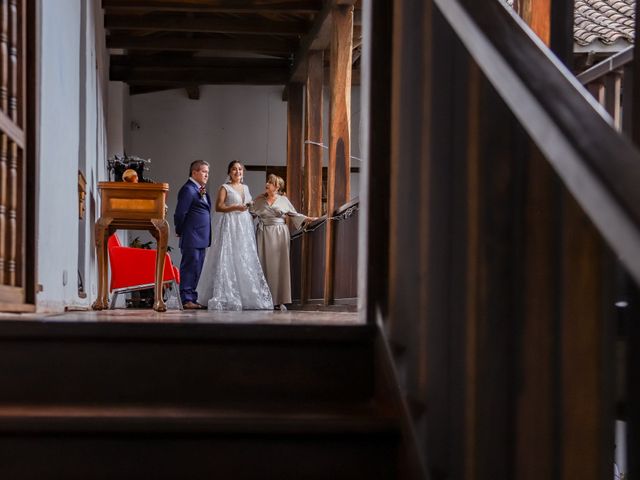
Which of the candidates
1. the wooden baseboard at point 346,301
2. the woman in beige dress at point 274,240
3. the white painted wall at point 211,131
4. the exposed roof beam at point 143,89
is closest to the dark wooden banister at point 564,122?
the wooden baseboard at point 346,301

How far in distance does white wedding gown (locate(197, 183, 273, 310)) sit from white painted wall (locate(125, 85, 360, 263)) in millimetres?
6546

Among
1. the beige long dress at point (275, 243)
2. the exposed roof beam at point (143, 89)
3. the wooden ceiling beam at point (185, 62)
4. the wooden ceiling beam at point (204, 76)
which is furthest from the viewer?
the exposed roof beam at point (143, 89)

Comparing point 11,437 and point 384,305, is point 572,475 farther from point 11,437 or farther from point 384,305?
point 11,437

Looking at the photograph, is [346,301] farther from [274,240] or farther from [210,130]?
[210,130]

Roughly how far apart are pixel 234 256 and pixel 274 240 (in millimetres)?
1631

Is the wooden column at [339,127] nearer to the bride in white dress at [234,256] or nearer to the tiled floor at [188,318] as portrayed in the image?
the bride in white dress at [234,256]

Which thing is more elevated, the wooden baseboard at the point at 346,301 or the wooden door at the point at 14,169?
the wooden door at the point at 14,169

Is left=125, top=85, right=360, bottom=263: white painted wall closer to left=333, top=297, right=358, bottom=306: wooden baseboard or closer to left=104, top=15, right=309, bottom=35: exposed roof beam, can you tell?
left=104, top=15, right=309, bottom=35: exposed roof beam

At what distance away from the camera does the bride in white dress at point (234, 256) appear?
8.30m

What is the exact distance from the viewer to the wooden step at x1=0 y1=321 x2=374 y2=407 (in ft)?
6.24

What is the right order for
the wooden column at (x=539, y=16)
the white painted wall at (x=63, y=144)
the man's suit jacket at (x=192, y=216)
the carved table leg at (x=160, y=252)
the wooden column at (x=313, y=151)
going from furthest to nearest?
1. the wooden column at (x=313, y=151)
2. the man's suit jacket at (x=192, y=216)
3. the carved table leg at (x=160, y=252)
4. the white painted wall at (x=63, y=144)
5. the wooden column at (x=539, y=16)

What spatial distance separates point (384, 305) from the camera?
2035 millimetres

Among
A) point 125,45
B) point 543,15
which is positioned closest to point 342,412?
point 543,15

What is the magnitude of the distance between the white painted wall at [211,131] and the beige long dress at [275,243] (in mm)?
5016
